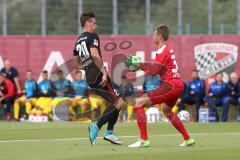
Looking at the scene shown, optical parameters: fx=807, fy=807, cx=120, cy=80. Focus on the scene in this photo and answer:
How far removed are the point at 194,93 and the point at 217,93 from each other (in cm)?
80

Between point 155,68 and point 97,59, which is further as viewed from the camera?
point 97,59

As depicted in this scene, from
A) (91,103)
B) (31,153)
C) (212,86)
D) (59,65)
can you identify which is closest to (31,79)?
(59,65)

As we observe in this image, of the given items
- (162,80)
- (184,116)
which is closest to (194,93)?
(184,116)

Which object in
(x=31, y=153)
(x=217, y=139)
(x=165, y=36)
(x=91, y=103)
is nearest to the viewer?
(x=31, y=153)

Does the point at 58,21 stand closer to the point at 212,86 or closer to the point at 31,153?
the point at 212,86

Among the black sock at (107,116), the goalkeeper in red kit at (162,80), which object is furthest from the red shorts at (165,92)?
the black sock at (107,116)

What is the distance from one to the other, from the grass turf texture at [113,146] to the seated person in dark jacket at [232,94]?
21.1ft

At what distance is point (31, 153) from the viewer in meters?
13.1

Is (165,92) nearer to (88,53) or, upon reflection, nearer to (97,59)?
(97,59)

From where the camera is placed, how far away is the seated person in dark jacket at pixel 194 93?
86.4ft

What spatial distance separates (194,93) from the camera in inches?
1038

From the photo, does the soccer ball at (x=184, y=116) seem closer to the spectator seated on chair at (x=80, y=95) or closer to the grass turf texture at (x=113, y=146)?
the spectator seated on chair at (x=80, y=95)

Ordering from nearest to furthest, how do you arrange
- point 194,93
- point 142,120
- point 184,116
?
point 142,120, point 184,116, point 194,93

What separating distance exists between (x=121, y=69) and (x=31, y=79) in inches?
267
